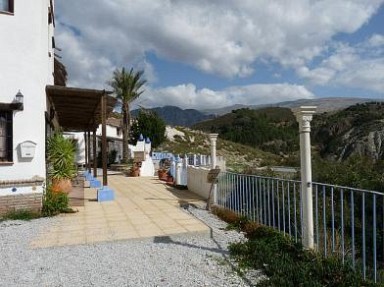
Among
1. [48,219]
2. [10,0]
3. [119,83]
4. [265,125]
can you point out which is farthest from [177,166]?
[265,125]

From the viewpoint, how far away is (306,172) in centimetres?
512

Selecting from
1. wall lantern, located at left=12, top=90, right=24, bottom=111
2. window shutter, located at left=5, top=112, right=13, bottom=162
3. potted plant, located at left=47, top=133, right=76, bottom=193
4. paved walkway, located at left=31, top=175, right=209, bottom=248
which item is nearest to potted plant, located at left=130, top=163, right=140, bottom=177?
potted plant, located at left=47, top=133, right=76, bottom=193

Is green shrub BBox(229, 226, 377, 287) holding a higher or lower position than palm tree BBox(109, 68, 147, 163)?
lower

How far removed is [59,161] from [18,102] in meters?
3.37

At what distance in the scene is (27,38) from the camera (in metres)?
8.38

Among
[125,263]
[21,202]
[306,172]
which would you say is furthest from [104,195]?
[306,172]

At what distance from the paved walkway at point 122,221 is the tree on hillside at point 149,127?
21.9 meters

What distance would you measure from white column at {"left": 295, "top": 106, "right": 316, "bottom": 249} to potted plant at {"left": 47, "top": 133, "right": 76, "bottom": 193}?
771cm

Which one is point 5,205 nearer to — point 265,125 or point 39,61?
point 39,61

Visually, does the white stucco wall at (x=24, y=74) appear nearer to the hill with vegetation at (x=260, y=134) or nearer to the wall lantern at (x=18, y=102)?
the wall lantern at (x=18, y=102)

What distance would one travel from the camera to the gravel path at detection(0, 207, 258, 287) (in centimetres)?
438

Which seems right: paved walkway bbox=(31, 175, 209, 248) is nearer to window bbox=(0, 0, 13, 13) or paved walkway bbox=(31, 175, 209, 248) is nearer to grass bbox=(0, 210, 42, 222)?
grass bbox=(0, 210, 42, 222)

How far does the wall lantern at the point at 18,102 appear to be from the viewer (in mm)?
8094

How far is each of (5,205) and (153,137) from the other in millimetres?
25451
